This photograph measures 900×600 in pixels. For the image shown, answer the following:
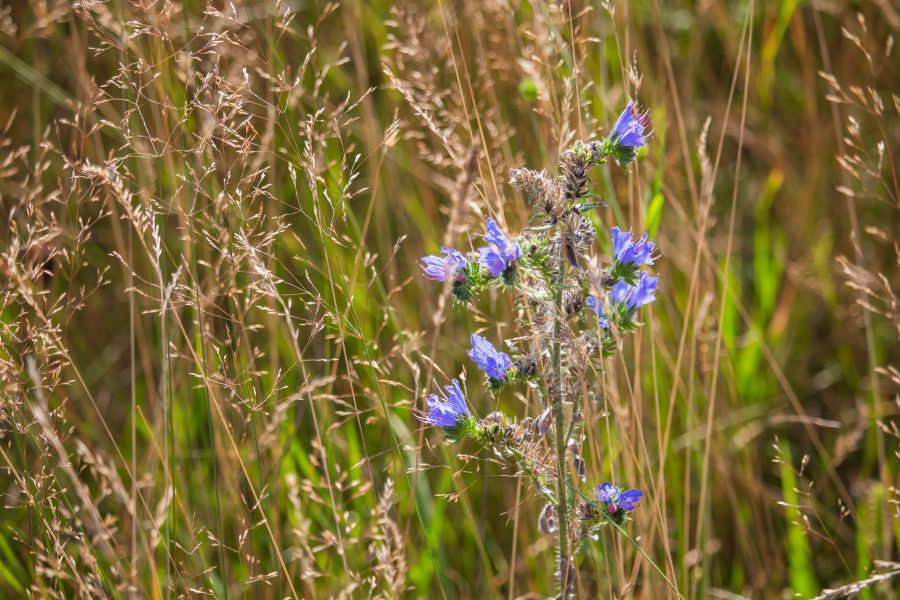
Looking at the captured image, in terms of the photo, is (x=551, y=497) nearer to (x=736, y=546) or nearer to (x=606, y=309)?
(x=606, y=309)

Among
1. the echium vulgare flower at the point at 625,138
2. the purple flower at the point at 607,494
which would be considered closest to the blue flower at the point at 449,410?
the purple flower at the point at 607,494

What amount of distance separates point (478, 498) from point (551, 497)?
3.33ft

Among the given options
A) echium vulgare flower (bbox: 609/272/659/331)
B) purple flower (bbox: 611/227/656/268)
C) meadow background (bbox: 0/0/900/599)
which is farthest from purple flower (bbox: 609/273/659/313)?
meadow background (bbox: 0/0/900/599)

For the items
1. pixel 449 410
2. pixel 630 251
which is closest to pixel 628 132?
pixel 630 251

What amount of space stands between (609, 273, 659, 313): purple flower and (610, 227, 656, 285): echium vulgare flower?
0.09 metres

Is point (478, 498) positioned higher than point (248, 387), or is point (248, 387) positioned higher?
point (248, 387)

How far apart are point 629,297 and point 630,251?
0.16 metres

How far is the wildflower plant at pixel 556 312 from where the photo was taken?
4.66ft

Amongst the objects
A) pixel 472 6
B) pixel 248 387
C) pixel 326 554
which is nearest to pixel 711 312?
pixel 472 6

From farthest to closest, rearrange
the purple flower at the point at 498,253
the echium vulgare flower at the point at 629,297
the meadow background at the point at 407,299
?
the meadow background at the point at 407,299
the echium vulgare flower at the point at 629,297
the purple flower at the point at 498,253

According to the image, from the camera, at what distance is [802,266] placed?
309 cm

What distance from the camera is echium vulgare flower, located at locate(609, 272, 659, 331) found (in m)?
1.59

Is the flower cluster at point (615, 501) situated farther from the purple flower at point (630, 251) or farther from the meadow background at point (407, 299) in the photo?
the purple flower at point (630, 251)

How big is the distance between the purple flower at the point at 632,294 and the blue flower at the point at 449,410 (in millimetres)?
335
